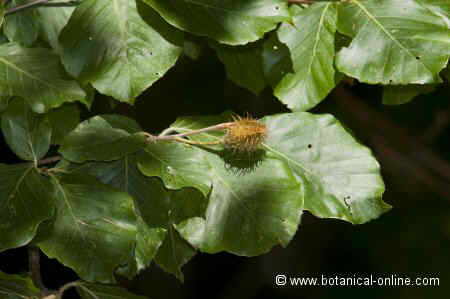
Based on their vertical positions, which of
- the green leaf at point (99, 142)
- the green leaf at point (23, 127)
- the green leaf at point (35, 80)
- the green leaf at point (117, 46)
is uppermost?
the green leaf at point (117, 46)

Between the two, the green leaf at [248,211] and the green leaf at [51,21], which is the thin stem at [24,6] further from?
the green leaf at [248,211]

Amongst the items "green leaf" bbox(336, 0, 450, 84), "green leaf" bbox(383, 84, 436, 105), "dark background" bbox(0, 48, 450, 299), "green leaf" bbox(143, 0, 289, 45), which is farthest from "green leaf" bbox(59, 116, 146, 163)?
"dark background" bbox(0, 48, 450, 299)

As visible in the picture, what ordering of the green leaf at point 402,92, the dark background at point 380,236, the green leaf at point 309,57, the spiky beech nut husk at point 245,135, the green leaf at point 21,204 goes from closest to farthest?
1. the green leaf at point 21,204
2. the spiky beech nut husk at point 245,135
3. the green leaf at point 309,57
4. the green leaf at point 402,92
5. the dark background at point 380,236

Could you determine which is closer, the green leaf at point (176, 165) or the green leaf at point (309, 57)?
the green leaf at point (176, 165)

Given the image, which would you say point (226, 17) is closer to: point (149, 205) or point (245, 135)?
point (245, 135)

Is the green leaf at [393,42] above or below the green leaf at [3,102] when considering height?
above

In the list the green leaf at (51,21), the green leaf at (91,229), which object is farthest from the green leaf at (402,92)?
the green leaf at (51,21)

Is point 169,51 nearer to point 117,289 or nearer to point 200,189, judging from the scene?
point 200,189

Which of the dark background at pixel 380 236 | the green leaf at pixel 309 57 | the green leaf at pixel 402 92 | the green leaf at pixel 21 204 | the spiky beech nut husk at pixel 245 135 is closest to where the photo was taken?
the green leaf at pixel 21 204

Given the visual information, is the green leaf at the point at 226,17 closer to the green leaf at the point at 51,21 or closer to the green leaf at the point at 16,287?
the green leaf at the point at 51,21
